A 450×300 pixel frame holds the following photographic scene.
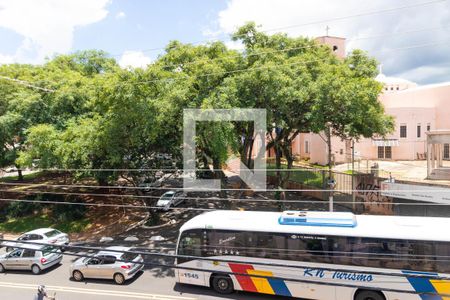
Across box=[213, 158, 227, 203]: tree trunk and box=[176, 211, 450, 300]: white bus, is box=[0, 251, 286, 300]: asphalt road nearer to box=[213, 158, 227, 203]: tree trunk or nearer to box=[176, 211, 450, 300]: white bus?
box=[176, 211, 450, 300]: white bus

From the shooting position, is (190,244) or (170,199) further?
(170,199)

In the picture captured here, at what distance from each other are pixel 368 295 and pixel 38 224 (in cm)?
2144

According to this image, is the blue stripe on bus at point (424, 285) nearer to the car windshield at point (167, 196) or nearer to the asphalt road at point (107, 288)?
the asphalt road at point (107, 288)

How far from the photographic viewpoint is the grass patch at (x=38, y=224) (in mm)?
22723

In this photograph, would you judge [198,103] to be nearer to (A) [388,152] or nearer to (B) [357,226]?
(B) [357,226]

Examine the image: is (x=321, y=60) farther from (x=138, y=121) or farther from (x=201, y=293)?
(x=201, y=293)

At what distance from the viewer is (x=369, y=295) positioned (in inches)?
422

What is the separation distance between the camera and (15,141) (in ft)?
76.7

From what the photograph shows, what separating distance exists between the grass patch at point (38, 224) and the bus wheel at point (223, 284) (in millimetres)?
13389

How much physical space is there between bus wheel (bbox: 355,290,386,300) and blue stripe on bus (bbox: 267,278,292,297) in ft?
7.10

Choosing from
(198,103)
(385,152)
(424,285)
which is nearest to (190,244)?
(198,103)

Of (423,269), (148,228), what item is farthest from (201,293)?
(148,228)

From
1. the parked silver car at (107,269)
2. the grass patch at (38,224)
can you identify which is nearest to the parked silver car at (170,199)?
the grass patch at (38,224)

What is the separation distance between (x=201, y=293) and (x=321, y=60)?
1421cm
